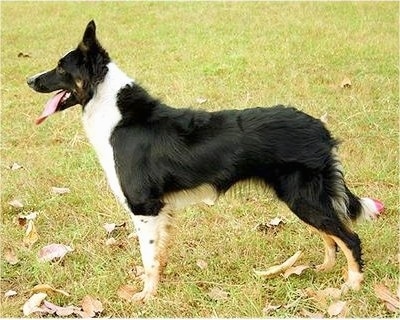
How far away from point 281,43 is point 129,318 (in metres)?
6.67

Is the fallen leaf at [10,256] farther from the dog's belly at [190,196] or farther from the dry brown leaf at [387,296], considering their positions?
the dry brown leaf at [387,296]

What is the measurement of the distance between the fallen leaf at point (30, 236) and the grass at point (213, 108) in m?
0.05

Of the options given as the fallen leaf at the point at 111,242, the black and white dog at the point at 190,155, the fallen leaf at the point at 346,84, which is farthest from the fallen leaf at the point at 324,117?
the fallen leaf at the point at 111,242

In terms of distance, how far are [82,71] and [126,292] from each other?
1.42 m

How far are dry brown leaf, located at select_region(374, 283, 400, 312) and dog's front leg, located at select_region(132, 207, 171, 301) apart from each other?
4.41 ft

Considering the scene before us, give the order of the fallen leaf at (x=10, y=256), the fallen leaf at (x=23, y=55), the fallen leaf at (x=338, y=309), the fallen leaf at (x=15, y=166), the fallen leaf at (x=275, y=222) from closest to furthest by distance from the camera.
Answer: the fallen leaf at (x=338, y=309) → the fallen leaf at (x=10, y=256) → the fallen leaf at (x=275, y=222) → the fallen leaf at (x=15, y=166) → the fallen leaf at (x=23, y=55)

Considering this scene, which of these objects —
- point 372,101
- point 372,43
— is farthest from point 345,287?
point 372,43

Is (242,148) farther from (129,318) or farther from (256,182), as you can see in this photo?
(129,318)

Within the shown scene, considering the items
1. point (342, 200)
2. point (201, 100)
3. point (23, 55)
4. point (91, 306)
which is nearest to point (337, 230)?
point (342, 200)

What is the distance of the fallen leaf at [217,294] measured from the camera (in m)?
3.64

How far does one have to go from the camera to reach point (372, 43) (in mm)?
9070

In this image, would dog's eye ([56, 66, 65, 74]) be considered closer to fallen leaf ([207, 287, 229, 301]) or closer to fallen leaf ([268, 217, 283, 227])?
fallen leaf ([207, 287, 229, 301])

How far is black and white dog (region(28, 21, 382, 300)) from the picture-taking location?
12.0 ft

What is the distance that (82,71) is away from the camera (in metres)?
3.83
